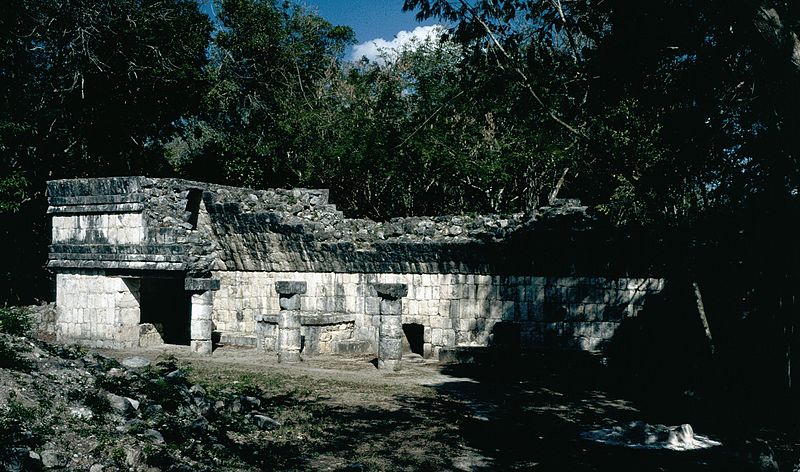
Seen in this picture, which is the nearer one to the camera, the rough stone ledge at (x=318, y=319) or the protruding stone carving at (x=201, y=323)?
the protruding stone carving at (x=201, y=323)

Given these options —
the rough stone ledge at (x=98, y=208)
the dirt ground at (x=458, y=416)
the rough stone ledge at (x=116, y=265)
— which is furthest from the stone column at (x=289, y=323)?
the rough stone ledge at (x=98, y=208)

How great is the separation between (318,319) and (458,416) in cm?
699

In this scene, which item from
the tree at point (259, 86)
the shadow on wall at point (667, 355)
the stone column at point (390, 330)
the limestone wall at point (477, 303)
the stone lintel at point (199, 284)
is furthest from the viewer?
the tree at point (259, 86)

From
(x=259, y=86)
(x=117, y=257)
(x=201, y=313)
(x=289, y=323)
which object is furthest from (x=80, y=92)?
(x=289, y=323)

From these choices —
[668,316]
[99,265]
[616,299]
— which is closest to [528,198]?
[616,299]

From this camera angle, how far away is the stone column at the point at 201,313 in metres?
16.9

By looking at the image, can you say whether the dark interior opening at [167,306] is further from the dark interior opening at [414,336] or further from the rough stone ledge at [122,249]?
the dark interior opening at [414,336]

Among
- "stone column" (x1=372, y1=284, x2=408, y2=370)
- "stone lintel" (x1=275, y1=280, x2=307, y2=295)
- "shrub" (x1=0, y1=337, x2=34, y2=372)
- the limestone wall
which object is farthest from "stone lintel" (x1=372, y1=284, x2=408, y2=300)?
"shrub" (x1=0, y1=337, x2=34, y2=372)

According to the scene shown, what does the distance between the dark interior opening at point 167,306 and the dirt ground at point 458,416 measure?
416 centimetres

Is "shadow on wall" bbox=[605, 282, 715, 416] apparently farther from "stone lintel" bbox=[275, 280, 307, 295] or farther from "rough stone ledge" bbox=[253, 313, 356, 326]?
"stone lintel" bbox=[275, 280, 307, 295]

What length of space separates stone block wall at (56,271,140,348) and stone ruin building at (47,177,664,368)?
3 centimetres

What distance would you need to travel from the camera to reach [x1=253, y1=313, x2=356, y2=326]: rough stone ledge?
55.9 ft

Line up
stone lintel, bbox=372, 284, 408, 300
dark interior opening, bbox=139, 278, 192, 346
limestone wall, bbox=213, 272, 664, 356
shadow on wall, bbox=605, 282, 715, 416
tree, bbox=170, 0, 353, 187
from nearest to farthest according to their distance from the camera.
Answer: shadow on wall, bbox=605, 282, 715, 416, stone lintel, bbox=372, 284, 408, 300, limestone wall, bbox=213, 272, 664, 356, dark interior opening, bbox=139, 278, 192, 346, tree, bbox=170, 0, 353, 187

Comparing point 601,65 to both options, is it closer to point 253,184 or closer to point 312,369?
point 312,369
